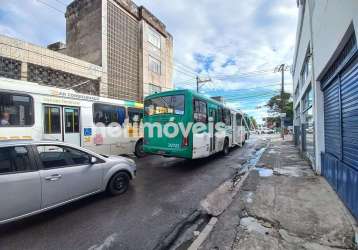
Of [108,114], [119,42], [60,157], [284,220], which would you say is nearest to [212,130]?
[108,114]

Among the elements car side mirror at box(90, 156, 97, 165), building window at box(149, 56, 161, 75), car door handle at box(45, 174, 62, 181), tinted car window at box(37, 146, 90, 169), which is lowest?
car door handle at box(45, 174, 62, 181)

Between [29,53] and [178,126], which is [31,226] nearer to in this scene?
[178,126]

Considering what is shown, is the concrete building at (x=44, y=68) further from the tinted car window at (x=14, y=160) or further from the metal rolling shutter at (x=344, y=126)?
the metal rolling shutter at (x=344, y=126)

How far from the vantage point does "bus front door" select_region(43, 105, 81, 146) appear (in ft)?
23.2

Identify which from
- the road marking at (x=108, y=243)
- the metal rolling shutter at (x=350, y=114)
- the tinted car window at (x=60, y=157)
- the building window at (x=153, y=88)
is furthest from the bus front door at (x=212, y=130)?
the building window at (x=153, y=88)

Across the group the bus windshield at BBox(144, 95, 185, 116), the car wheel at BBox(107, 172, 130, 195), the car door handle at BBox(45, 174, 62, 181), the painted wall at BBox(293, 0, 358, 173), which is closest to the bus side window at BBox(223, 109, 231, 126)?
the bus windshield at BBox(144, 95, 185, 116)

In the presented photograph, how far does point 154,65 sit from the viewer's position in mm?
24328

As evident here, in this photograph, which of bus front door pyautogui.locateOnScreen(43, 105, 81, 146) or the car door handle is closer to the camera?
the car door handle

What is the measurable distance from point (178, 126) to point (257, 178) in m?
3.35

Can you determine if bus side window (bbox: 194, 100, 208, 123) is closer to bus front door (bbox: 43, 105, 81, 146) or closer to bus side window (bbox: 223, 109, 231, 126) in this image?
bus side window (bbox: 223, 109, 231, 126)

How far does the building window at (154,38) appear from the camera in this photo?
77.2 feet

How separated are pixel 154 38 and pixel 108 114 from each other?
Result: 60.6ft

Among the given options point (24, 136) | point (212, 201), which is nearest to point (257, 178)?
point (212, 201)

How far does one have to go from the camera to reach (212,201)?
4.68 m
